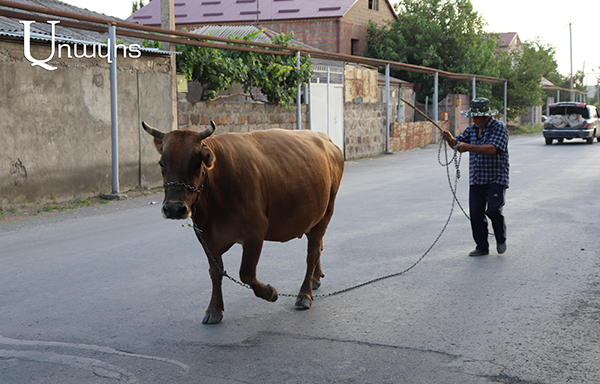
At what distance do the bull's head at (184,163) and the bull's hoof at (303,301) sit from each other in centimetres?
148

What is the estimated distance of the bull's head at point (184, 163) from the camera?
4.54 metres

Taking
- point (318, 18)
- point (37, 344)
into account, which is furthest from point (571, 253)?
point (318, 18)

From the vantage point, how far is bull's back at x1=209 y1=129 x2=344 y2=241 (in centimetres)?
500

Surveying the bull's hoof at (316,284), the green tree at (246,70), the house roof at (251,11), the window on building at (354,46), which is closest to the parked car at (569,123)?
the house roof at (251,11)

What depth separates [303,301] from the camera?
562cm

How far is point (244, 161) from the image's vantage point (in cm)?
505

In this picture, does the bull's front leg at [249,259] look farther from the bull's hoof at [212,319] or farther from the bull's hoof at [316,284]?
the bull's hoof at [316,284]

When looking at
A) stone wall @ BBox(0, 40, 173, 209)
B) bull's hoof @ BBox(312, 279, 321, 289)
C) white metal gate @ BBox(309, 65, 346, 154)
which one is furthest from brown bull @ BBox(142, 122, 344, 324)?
white metal gate @ BBox(309, 65, 346, 154)

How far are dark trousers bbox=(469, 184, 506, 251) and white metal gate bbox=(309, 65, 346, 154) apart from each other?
12.7 metres

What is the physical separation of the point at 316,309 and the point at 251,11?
37.7 m

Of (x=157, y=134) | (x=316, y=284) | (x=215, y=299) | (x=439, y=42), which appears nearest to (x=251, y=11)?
(x=439, y=42)

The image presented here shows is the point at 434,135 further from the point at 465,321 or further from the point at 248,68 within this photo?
the point at 465,321

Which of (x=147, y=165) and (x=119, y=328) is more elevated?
(x=147, y=165)

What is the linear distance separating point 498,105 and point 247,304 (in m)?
40.4
